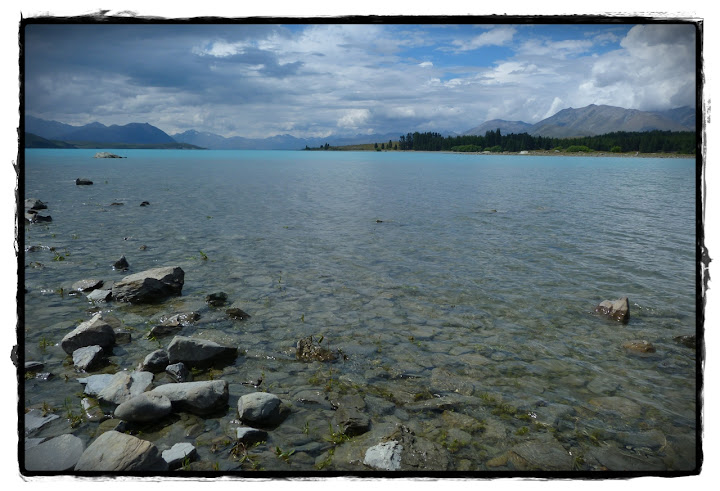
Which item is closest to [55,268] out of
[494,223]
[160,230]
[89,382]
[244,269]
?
[244,269]

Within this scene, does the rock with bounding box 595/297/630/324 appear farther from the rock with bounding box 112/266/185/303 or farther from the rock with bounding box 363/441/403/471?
the rock with bounding box 112/266/185/303

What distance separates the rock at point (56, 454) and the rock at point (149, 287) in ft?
25.0

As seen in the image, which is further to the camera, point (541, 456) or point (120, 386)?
point (120, 386)

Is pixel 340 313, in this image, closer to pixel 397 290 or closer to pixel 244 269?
pixel 397 290

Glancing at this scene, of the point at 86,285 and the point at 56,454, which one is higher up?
the point at 86,285

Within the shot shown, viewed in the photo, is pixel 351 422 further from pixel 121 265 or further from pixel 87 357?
pixel 121 265

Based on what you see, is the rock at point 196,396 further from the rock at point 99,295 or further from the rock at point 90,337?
the rock at point 99,295

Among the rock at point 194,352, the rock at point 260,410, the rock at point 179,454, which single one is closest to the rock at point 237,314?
the rock at point 194,352

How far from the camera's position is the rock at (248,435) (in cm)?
649

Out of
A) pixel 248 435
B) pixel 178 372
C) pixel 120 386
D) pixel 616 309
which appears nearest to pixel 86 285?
pixel 178 372

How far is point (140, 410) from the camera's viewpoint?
6859mm

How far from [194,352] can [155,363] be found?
759 millimetres

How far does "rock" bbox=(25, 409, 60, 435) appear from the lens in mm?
6633

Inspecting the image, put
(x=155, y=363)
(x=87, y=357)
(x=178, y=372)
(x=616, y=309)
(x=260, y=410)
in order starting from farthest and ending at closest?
1. (x=616, y=309)
2. (x=87, y=357)
3. (x=155, y=363)
4. (x=178, y=372)
5. (x=260, y=410)
